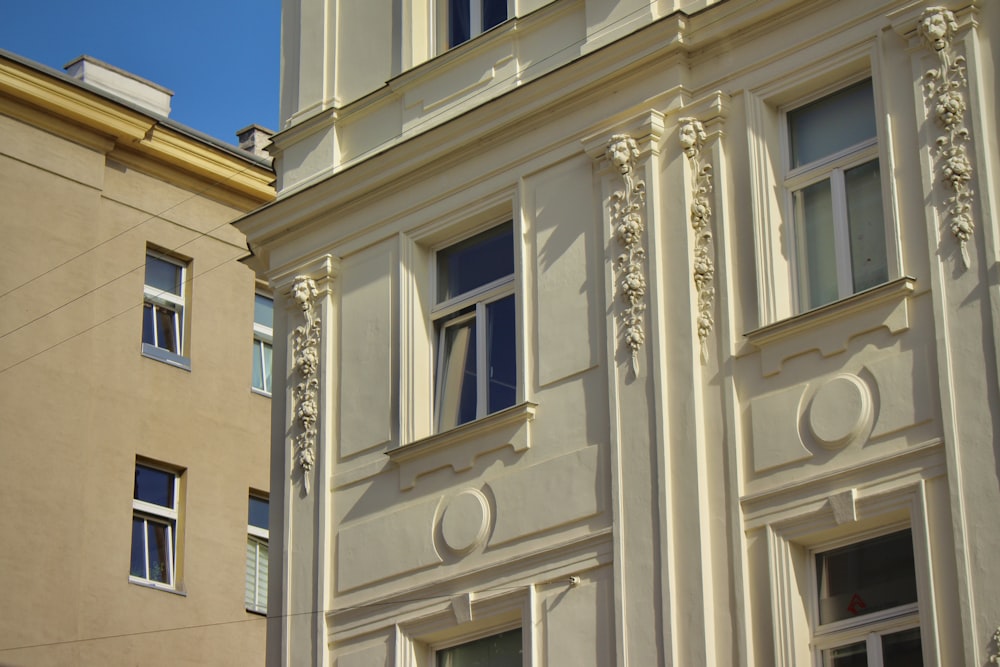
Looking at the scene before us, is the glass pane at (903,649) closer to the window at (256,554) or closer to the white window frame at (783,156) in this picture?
the white window frame at (783,156)

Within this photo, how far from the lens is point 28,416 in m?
25.1

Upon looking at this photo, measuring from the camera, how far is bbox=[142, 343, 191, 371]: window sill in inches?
1062

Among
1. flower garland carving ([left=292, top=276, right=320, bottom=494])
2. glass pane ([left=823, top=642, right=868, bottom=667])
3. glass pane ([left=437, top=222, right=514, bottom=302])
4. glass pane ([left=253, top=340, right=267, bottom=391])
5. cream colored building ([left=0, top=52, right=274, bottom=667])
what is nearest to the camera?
glass pane ([left=823, top=642, right=868, bottom=667])

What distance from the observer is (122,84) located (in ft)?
94.4

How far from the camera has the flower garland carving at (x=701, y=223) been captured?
15797mm

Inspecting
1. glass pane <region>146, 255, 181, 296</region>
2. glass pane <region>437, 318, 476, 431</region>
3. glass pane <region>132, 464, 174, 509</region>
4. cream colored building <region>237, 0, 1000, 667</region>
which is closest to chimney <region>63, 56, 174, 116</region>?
glass pane <region>146, 255, 181, 296</region>

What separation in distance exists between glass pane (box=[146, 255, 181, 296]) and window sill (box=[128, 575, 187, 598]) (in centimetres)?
424

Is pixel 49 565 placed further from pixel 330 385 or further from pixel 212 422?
pixel 330 385

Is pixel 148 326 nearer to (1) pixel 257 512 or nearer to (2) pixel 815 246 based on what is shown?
(1) pixel 257 512

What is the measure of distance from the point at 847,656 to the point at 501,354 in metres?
4.82

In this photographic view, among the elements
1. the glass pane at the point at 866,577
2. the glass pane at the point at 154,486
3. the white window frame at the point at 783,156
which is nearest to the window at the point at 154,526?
the glass pane at the point at 154,486

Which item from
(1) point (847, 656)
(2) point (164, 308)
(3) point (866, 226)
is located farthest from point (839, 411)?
(2) point (164, 308)

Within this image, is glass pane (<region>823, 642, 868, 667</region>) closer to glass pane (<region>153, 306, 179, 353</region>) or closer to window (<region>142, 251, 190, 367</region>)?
window (<region>142, 251, 190, 367</region>)

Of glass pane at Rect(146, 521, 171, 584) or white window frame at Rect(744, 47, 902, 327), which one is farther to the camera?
glass pane at Rect(146, 521, 171, 584)
